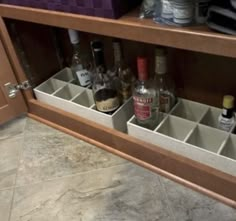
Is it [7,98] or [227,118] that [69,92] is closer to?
[7,98]

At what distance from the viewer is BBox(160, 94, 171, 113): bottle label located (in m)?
0.88

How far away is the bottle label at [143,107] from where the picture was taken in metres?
0.82

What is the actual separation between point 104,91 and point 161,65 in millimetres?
211

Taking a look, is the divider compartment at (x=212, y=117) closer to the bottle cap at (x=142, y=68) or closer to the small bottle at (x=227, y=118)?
the small bottle at (x=227, y=118)

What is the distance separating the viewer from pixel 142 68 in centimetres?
77

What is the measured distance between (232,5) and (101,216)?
559 mm

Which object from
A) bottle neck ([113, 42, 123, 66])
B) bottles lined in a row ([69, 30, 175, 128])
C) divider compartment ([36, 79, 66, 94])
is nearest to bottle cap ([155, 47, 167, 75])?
bottles lined in a row ([69, 30, 175, 128])

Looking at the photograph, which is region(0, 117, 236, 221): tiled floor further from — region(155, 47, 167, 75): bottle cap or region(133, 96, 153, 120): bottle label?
region(155, 47, 167, 75): bottle cap

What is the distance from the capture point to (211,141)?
0.83 m

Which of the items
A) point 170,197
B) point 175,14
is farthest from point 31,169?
point 175,14

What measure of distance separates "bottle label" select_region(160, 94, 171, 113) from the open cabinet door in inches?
19.3

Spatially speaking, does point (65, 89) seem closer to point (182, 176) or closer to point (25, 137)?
point (25, 137)

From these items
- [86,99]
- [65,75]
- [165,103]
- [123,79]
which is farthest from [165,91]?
[65,75]

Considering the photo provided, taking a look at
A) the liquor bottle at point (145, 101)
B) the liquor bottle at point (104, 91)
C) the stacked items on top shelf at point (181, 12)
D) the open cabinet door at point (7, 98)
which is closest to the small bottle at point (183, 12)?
the stacked items on top shelf at point (181, 12)
